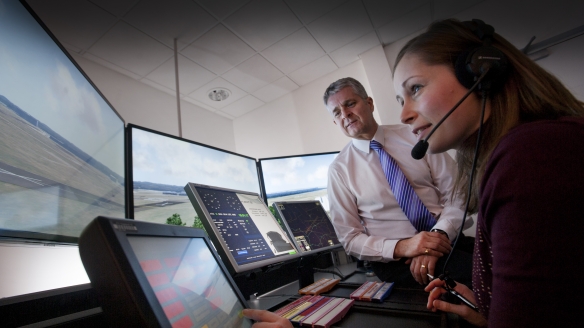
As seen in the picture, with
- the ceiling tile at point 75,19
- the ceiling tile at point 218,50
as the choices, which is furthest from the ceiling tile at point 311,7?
the ceiling tile at point 75,19

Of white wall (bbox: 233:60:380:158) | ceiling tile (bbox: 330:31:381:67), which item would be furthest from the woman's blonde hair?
ceiling tile (bbox: 330:31:381:67)

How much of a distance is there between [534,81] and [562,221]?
0.35m

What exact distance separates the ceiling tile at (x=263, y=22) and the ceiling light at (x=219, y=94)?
2.61ft

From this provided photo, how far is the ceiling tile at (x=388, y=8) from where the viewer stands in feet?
7.47

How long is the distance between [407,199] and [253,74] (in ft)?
7.61

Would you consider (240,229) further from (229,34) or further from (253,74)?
(253,74)

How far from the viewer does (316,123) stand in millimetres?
3172

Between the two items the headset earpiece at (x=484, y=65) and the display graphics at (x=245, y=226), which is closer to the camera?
the headset earpiece at (x=484, y=65)

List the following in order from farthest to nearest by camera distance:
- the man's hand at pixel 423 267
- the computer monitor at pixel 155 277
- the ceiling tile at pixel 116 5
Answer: the ceiling tile at pixel 116 5 < the man's hand at pixel 423 267 < the computer monitor at pixel 155 277

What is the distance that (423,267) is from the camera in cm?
91

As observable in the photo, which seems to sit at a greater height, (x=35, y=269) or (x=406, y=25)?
(x=406, y=25)

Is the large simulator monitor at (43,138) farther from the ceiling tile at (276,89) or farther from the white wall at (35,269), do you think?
the ceiling tile at (276,89)

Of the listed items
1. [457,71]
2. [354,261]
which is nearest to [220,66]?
[354,261]

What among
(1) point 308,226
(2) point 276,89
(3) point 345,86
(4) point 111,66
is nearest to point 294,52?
(2) point 276,89
